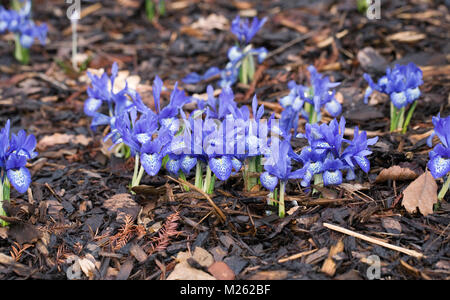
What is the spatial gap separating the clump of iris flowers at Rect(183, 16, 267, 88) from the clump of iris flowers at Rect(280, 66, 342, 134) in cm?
68

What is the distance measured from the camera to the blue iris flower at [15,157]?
9.23ft

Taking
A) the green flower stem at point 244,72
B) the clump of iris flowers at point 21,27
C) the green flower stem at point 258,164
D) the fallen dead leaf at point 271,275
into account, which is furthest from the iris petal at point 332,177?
the clump of iris flowers at point 21,27

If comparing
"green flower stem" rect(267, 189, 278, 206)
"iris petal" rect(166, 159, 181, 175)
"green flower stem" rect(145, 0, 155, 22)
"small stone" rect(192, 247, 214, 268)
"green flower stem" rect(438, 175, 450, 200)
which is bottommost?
"small stone" rect(192, 247, 214, 268)

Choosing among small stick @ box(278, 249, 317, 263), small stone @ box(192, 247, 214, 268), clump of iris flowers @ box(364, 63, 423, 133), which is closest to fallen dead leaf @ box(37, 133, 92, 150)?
small stone @ box(192, 247, 214, 268)

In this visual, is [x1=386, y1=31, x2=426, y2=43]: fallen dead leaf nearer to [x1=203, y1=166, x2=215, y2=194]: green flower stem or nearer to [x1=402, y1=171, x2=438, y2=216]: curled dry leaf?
[x1=402, y1=171, x2=438, y2=216]: curled dry leaf

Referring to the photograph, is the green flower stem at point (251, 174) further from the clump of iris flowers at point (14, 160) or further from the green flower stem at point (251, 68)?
the green flower stem at point (251, 68)

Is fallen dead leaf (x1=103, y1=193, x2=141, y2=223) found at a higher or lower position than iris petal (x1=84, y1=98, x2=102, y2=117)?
lower

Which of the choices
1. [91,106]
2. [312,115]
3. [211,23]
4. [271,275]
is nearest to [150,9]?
[211,23]

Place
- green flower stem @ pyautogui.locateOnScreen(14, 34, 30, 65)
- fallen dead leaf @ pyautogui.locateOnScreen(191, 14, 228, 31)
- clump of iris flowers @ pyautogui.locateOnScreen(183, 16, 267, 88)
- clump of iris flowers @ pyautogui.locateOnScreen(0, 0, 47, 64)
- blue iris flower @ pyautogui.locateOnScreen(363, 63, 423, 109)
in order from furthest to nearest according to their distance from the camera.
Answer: fallen dead leaf @ pyautogui.locateOnScreen(191, 14, 228, 31)
green flower stem @ pyautogui.locateOnScreen(14, 34, 30, 65)
clump of iris flowers @ pyautogui.locateOnScreen(0, 0, 47, 64)
clump of iris flowers @ pyautogui.locateOnScreen(183, 16, 267, 88)
blue iris flower @ pyautogui.locateOnScreen(363, 63, 423, 109)

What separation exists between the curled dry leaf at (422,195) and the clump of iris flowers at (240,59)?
5.52 ft

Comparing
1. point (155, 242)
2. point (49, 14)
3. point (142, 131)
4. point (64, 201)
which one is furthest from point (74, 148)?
point (49, 14)

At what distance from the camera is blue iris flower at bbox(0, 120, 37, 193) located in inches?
111

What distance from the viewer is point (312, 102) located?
348 centimetres
